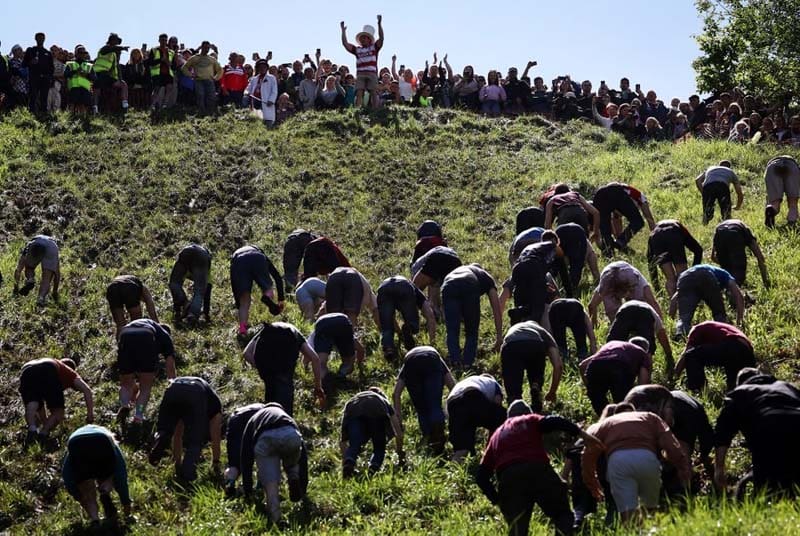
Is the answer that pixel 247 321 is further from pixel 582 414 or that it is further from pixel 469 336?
pixel 582 414

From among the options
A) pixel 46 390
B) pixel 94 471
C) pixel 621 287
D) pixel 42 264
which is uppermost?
pixel 42 264

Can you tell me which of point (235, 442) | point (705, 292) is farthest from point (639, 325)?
point (235, 442)

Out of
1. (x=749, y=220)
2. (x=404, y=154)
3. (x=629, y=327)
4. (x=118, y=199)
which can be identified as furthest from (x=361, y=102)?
(x=629, y=327)

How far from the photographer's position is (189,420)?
40.1ft

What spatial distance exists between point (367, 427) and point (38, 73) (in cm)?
1948

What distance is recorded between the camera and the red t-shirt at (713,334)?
11.8 metres

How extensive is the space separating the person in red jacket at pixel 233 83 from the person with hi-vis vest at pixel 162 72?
156cm

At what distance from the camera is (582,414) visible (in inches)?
508

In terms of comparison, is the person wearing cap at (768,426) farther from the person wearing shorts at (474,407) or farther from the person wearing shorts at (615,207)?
the person wearing shorts at (615,207)

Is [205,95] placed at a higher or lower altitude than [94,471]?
higher

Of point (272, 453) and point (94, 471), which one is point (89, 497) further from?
point (272, 453)

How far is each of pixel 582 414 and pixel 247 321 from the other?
6.22 m

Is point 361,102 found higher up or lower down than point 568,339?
higher up

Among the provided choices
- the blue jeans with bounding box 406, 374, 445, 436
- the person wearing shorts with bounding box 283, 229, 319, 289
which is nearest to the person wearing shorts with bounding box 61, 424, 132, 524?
the blue jeans with bounding box 406, 374, 445, 436
